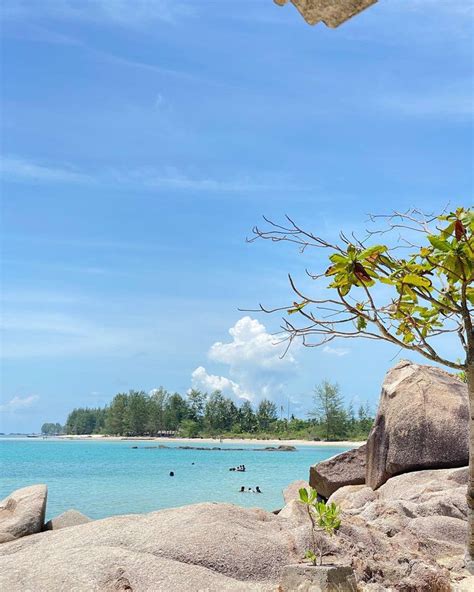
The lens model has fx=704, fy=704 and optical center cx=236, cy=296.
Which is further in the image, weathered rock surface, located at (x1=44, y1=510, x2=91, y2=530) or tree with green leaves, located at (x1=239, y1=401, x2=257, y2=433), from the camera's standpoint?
tree with green leaves, located at (x1=239, y1=401, x2=257, y2=433)

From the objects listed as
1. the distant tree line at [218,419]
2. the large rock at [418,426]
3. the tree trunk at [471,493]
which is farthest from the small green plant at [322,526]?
the distant tree line at [218,419]

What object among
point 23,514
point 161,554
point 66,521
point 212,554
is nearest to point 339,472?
point 66,521

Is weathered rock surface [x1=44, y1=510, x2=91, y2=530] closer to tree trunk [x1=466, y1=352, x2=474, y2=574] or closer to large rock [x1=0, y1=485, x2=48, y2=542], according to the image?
large rock [x1=0, y1=485, x2=48, y2=542]

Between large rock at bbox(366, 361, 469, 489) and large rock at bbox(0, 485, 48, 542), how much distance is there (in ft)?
20.2

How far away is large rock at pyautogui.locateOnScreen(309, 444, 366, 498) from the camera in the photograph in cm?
1293

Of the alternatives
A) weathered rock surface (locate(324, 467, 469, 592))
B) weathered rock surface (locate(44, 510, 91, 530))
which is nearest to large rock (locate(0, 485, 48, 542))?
weathered rock surface (locate(44, 510, 91, 530))

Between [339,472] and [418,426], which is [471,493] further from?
[339,472]

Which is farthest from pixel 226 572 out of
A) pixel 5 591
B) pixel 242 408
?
pixel 242 408

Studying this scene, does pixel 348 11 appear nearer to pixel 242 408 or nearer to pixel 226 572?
pixel 226 572

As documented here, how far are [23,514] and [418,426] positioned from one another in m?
6.77

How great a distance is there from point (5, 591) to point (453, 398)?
8.77m

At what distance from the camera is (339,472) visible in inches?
512

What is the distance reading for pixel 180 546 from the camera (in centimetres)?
588

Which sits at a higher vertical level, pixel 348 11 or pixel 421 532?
pixel 348 11
